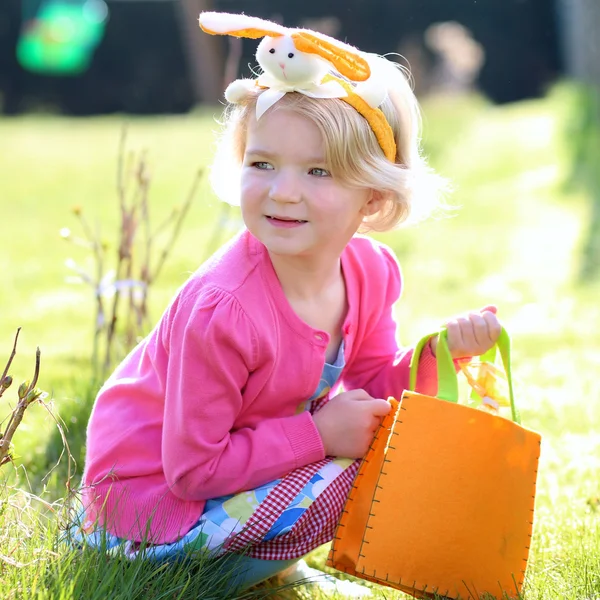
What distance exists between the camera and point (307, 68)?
1.80 metres

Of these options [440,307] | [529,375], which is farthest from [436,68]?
[529,375]

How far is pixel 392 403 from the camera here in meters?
1.96

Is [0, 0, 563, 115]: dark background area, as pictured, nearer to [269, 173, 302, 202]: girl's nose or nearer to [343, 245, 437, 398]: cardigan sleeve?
[343, 245, 437, 398]: cardigan sleeve

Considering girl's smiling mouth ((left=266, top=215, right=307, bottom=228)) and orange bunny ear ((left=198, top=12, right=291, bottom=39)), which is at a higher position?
orange bunny ear ((left=198, top=12, right=291, bottom=39))

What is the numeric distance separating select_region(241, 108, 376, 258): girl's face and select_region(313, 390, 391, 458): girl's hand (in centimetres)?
32

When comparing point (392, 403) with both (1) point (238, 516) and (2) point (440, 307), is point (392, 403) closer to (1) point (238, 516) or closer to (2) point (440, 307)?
(1) point (238, 516)

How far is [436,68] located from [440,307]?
12450 millimetres

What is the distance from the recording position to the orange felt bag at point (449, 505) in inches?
72.3

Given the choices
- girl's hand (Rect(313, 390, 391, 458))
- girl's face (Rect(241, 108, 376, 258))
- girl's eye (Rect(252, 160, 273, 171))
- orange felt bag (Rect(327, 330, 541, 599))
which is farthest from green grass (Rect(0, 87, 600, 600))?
girl's eye (Rect(252, 160, 273, 171))

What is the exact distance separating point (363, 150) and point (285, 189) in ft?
0.57

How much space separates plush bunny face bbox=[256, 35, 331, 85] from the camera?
179cm

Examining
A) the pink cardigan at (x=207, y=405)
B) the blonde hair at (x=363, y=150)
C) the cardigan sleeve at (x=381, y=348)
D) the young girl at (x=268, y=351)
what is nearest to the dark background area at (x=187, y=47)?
the cardigan sleeve at (x=381, y=348)

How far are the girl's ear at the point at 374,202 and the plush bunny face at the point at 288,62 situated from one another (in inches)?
10.9

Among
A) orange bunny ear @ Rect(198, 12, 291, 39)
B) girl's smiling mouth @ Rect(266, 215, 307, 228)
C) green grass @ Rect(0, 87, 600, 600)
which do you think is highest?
orange bunny ear @ Rect(198, 12, 291, 39)
